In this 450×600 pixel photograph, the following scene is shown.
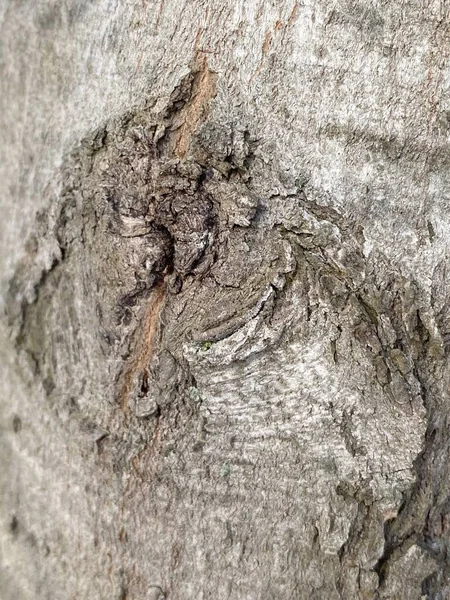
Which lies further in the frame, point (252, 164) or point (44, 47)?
point (44, 47)

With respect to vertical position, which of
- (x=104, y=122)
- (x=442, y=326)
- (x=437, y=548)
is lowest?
(x=437, y=548)

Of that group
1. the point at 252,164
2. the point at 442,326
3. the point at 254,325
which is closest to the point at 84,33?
the point at 252,164

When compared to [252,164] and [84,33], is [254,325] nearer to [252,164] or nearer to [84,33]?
[252,164]

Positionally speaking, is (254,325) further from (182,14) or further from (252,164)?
(182,14)

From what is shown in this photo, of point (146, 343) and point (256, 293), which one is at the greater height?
point (256, 293)

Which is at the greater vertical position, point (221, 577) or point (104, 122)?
point (104, 122)

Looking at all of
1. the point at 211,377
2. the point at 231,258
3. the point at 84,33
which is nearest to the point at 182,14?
the point at 84,33
